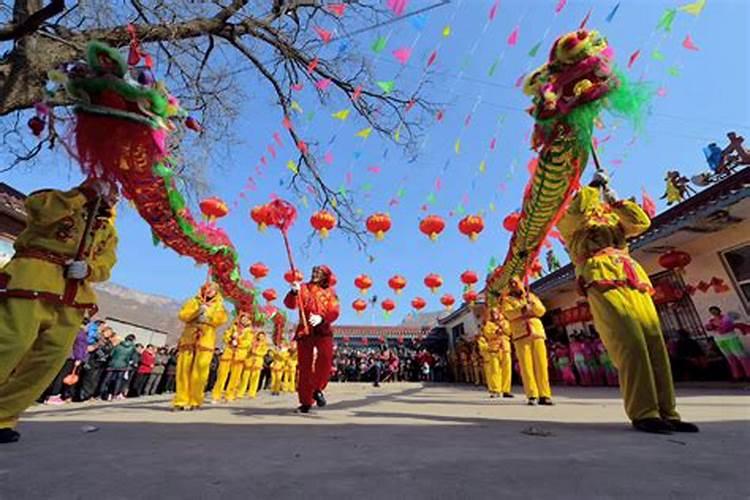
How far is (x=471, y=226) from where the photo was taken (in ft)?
28.1

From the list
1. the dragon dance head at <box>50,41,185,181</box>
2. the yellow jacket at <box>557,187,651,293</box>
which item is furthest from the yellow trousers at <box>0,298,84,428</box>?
the yellow jacket at <box>557,187,651,293</box>

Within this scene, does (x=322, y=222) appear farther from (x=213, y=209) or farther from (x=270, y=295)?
(x=270, y=295)

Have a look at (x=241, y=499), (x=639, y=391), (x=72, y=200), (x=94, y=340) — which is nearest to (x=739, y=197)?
(x=639, y=391)

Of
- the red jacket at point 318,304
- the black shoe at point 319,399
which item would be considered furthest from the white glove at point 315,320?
the black shoe at point 319,399

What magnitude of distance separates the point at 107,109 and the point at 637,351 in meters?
4.17

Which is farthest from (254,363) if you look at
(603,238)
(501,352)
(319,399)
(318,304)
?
(603,238)

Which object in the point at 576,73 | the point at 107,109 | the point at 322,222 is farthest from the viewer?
the point at 322,222

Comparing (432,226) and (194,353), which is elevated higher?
(432,226)

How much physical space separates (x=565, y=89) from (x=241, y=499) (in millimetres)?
3833

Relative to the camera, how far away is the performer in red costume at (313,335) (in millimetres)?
4812

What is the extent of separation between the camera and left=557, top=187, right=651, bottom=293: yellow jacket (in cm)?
298

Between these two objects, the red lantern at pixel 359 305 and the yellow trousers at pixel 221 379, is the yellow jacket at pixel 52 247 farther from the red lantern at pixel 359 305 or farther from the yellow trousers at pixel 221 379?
the red lantern at pixel 359 305

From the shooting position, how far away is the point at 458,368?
2072 centimetres

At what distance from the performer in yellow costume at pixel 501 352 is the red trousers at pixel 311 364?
164 inches
